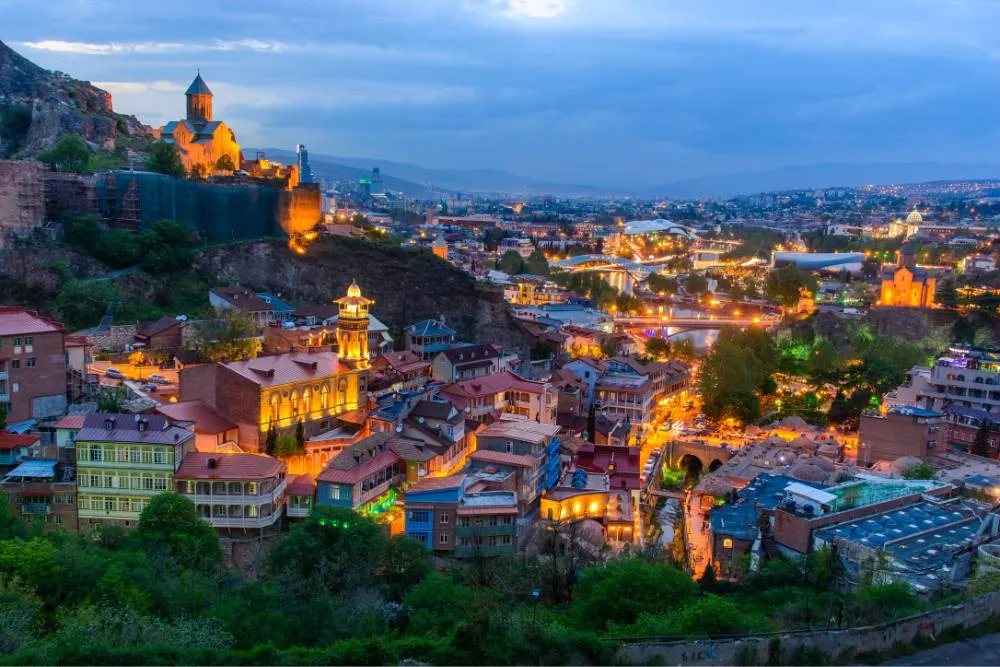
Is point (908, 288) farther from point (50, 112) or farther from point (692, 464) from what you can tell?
point (50, 112)

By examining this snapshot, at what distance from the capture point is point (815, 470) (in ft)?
65.2

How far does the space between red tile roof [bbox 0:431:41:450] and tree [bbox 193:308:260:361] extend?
19.6 feet

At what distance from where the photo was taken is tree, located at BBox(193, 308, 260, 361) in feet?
73.5

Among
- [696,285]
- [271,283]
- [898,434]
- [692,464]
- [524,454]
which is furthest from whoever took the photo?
[696,285]

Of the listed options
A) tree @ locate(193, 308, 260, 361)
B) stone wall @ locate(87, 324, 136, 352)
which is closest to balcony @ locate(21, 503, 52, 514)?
tree @ locate(193, 308, 260, 361)

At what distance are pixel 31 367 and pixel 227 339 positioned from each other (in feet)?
17.4

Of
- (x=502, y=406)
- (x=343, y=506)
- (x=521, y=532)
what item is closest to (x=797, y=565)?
(x=521, y=532)

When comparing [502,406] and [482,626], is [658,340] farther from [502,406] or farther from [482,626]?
[482,626]

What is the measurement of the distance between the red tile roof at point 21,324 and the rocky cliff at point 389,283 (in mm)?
12373

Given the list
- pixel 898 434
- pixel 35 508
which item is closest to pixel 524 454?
pixel 35 508

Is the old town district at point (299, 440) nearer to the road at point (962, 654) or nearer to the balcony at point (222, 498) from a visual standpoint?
the balcony at point (222, 498)

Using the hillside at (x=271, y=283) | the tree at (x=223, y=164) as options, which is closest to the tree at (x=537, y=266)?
the hillside at (x=271, y=283)

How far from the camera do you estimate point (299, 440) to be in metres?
18.9

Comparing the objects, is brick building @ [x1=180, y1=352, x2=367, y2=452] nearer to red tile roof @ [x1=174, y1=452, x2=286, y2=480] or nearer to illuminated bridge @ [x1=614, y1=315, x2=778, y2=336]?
red tile roof @ [x1=174, y1=452, x2=286, y2=480]
